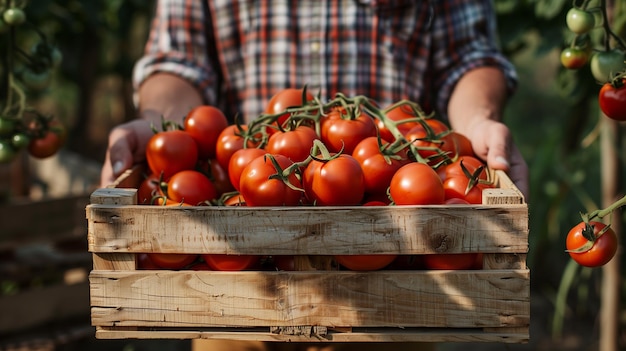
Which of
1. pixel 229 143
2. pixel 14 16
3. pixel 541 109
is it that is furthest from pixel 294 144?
pixel 541 109

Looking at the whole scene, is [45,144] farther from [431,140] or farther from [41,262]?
[41,262]

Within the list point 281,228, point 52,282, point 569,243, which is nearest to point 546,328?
point 52,282

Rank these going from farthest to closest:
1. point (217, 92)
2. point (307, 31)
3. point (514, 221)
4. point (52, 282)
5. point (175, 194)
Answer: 1. point (52, 282)
2. point (217, 92)
3. point (307, 31)
4. point (175, 194)
5. point (514, 221)

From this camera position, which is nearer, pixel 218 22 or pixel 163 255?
pixel 163 255

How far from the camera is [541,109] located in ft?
21.5

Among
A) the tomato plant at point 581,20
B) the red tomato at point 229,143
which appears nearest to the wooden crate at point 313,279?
the red tomato at point 229,143

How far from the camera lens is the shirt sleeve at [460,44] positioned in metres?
2.04

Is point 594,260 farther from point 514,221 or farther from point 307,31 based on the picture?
point 307,31

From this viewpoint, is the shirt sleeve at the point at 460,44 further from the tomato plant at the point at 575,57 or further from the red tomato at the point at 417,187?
the red tomato at the point at 417,187

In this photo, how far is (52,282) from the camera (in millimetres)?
3084

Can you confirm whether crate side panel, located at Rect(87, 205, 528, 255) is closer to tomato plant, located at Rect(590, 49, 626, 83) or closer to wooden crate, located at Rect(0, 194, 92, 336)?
tomato plant, located at Rect(590, 49, 626, 83)

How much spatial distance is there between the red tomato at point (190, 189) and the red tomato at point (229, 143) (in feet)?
0.25

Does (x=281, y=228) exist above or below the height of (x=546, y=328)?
above

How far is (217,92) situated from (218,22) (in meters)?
0.21
